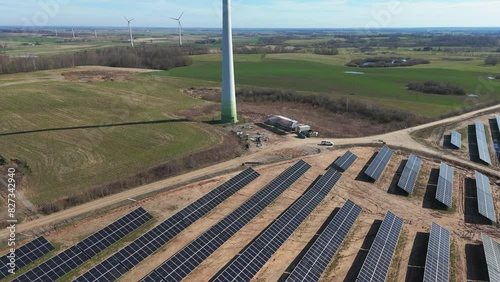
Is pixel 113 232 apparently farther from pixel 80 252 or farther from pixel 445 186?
pixel 445 186

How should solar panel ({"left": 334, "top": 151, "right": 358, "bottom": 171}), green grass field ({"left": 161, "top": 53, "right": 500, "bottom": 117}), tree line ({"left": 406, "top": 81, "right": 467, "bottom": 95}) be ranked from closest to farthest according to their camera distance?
solar panel ({"left": 334, "top": 151, "right": 358, "bottom": 171}), green grass field ({"left": 161, "top": 53, "right": 500, "bottom": 117}), tree line ({"left": 406, "top": 81, "right": 467, "bottom": 95})

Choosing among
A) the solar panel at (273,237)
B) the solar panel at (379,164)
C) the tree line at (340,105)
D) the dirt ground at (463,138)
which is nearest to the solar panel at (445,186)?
the solar panel at (379,164)

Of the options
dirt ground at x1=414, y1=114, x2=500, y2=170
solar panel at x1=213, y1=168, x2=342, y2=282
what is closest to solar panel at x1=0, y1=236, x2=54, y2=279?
solar panel at x1=213, y1=168, x2=342, y2=282

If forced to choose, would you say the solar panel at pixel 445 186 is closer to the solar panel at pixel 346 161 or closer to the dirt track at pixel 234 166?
the dirt track at pixel 234 166

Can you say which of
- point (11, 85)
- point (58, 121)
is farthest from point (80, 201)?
point (11, 85)

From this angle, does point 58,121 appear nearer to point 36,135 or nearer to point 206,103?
point 36,135

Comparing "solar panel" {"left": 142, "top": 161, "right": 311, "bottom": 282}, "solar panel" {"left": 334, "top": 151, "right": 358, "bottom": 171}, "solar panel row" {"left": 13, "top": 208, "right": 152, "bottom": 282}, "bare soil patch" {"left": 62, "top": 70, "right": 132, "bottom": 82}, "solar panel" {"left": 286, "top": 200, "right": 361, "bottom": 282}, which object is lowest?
"solar panel" {"left": 334, "top": 151, "right": 358, "bottom": 171}

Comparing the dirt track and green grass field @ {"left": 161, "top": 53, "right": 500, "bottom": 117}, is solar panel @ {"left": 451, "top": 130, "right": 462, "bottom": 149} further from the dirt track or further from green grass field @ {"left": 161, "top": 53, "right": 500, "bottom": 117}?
green grass field @ {"left": 161, "top": 53, "right": 500, "bottom": 117}
